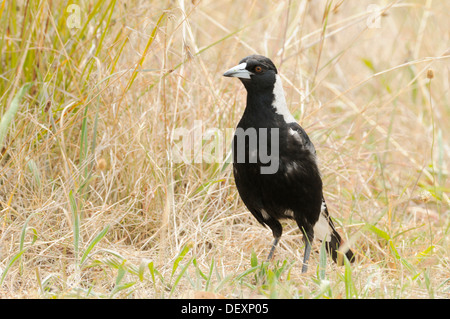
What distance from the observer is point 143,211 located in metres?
4.18

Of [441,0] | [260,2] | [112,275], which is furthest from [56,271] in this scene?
[441,0]

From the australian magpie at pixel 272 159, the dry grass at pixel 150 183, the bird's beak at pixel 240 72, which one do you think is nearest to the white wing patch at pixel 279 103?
the australian magpie at pixel 272 159

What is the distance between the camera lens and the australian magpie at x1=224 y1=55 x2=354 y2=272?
3.63 meters

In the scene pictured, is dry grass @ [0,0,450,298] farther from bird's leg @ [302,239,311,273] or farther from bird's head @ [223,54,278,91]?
bird's head @ [223,54,278,91]

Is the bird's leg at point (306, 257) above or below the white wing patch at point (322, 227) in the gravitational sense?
below

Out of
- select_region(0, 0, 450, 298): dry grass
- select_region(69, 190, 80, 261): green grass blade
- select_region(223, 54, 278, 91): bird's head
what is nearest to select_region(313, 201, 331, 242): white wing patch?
select_region(0, 0, 450, 298): dry grass

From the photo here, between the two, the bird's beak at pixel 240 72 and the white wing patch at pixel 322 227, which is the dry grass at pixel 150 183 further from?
the bird's beak at pixel 240 72

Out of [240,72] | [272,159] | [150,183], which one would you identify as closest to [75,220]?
[150,183]

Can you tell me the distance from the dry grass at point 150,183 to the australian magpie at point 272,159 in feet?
1.08

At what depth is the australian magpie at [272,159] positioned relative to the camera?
3.63m

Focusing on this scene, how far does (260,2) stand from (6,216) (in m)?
4.44

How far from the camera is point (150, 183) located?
4227 mm

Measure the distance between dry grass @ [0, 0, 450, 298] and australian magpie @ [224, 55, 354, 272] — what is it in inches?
13.0
